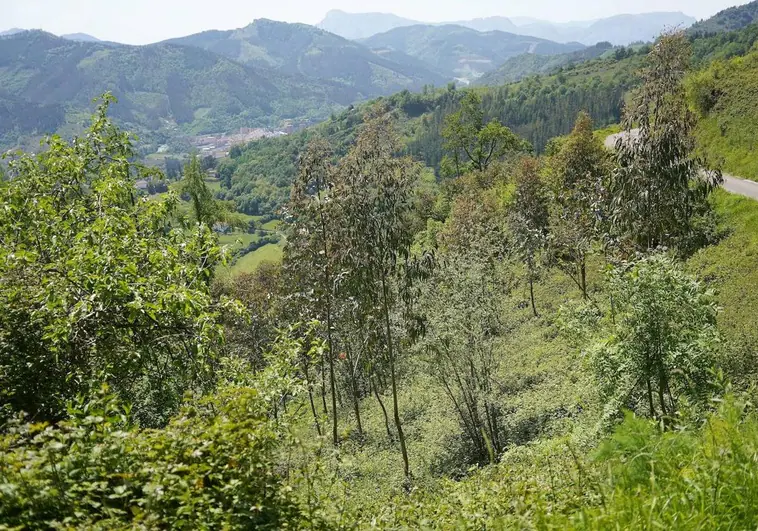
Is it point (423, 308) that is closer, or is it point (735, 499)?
point (735, 499)

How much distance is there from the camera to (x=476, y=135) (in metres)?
50.1

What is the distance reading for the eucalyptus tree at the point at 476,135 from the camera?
4900 centimetres

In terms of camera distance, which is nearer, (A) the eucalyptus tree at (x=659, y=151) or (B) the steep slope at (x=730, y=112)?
(A) the eucalyptus tree at (x=659, y=151)

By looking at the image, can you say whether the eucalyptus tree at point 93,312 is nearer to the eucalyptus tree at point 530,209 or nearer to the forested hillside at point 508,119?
the eucalyptus tree at point 530,209

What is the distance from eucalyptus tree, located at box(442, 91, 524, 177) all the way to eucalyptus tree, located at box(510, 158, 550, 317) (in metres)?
15.6

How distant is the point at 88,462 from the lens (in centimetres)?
336

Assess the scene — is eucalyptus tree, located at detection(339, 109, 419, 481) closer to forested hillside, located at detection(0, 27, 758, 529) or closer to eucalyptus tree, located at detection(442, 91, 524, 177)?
forested hillside, located at detection(0, 27, 758, 529)

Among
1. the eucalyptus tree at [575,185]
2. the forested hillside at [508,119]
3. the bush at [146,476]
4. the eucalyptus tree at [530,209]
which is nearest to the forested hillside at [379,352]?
the bush at [146,476]

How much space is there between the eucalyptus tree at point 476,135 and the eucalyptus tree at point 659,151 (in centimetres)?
3676

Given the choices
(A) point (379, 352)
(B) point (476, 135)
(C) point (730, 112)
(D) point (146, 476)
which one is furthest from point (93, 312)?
(B) point (476, 135)

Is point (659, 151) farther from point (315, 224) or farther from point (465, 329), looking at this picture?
point (315, 224)

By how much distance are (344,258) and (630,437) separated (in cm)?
1092

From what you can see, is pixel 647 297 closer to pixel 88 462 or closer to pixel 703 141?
pixel 88 462

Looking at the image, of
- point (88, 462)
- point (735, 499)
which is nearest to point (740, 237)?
point (735, 499)
